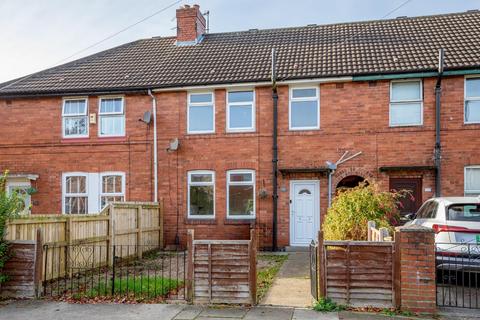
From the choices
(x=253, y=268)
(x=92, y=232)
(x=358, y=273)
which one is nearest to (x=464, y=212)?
(x=358, y=273)

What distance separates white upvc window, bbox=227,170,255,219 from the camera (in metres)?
14.4

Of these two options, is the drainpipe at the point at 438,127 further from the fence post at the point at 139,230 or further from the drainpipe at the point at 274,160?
the fence post at the point at 139,230

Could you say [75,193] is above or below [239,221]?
above

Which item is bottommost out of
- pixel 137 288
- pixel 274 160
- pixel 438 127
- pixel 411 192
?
pixel 137 288

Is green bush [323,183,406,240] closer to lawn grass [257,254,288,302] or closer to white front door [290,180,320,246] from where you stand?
lawn grass [257,254,288,302]

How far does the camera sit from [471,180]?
13.0 metres

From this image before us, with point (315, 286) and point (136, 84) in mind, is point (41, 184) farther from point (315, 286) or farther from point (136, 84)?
point (315, 286)

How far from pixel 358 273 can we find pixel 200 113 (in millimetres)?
9336

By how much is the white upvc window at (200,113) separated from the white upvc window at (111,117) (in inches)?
95.2

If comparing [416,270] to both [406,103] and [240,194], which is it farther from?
[240,194]

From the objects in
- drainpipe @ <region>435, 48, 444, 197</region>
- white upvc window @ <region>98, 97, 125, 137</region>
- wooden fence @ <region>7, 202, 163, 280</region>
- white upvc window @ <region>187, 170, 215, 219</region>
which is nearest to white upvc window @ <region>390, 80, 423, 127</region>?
drainpipe @ <region>435, 48, 444, 197</region>

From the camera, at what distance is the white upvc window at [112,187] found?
50.0ft

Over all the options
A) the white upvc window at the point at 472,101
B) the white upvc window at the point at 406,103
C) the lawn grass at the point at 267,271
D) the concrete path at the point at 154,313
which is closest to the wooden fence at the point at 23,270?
the concrete path at the point at 154,313

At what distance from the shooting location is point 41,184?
15.6 meters
